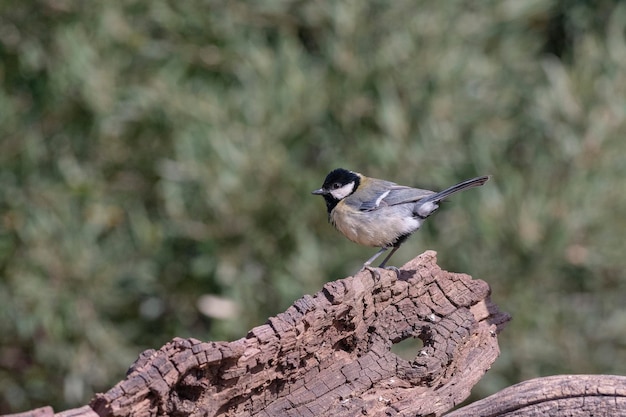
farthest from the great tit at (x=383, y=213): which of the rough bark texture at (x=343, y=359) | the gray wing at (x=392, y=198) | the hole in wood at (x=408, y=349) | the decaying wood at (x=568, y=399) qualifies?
the hole in wood at (x=408, y=349)

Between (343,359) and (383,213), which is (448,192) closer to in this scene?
(383,213)

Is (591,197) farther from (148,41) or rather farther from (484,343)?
(148,41)

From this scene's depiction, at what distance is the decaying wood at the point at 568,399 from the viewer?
358 centimetres

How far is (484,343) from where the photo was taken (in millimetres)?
3898

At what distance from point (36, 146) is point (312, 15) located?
7.07ft

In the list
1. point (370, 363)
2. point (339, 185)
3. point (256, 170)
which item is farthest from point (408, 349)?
point (370, 363)

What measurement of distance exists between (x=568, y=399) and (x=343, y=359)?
829 millimetres

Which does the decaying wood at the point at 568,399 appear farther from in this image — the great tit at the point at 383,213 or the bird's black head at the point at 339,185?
the bird's black head at the point at 339,185

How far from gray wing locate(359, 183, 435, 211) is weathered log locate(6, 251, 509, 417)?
79 cm

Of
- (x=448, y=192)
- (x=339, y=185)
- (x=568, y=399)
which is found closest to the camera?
(x=568, y=399)

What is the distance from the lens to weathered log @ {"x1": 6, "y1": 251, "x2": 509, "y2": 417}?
9.98ft

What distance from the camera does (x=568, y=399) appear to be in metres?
3.60

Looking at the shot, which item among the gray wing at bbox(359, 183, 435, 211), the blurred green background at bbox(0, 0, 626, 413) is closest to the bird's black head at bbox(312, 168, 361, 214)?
the gray wing at bbox(359, 183, 435, 211)

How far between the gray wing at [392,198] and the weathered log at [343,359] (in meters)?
0.79
